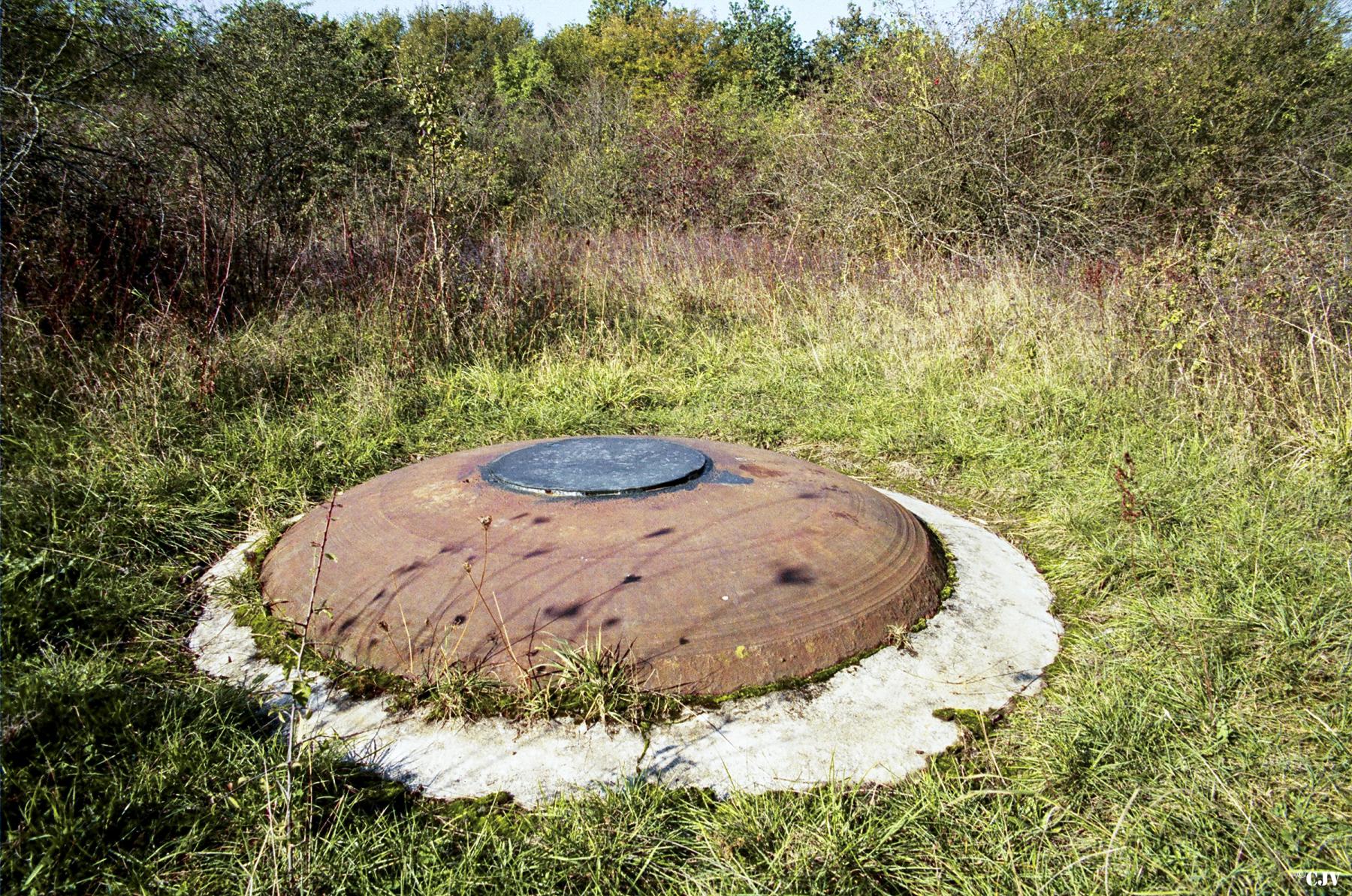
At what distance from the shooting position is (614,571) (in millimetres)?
2090

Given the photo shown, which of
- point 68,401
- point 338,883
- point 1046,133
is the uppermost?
point 1046,133

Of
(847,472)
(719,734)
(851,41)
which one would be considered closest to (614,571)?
(719,734)

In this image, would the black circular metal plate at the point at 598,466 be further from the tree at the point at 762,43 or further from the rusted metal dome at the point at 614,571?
the tree at the point at 762,43

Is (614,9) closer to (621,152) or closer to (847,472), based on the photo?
(621,152)

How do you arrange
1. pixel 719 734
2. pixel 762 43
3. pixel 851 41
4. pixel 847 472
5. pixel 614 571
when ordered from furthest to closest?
pixel 762 43
pixel 851 41
pixel 847 472
pixel 614 571
pixel 719 734

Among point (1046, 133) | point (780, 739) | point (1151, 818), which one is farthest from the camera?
point (1046, 133)

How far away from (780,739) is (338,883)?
977 millimetres

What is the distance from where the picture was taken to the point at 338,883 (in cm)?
148

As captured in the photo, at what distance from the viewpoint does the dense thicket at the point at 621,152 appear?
5.29 meters

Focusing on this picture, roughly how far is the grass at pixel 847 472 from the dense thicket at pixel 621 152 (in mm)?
813

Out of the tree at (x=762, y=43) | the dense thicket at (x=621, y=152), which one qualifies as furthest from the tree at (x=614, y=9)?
the dense thicket at (x=621, y=152)

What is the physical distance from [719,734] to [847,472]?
8.38 ft

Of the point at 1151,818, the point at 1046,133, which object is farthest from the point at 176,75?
the point at 1151,818

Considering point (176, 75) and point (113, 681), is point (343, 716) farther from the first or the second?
point (176, 75)
